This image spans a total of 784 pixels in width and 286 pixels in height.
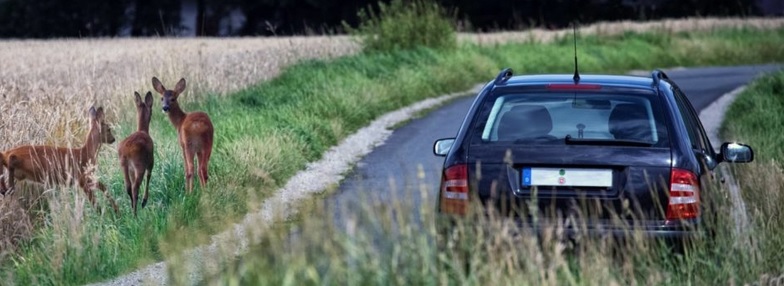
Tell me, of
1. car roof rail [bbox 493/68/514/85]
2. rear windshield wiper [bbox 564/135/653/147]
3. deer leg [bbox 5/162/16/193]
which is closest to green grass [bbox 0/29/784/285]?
deer leg [bbox 5/162/16/193]

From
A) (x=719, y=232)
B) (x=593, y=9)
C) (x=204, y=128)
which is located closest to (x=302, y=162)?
(x=204, y=128)

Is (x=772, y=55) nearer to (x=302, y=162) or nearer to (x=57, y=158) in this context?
(x=302, y=162)

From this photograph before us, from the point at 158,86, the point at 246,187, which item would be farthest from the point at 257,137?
the point at 158,86

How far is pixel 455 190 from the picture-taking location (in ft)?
28.4

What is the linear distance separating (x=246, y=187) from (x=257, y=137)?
231 cm

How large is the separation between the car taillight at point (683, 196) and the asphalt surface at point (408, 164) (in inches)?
49.8

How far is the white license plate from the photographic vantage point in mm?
8516

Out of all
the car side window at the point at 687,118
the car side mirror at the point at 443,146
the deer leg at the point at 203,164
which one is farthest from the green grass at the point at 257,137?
the car side mirror at the point at 443,146

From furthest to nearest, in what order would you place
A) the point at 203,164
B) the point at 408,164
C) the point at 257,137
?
the point at 408,164
the point at 257,137
the point at 203,164

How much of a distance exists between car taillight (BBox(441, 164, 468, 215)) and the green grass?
3.50 ft

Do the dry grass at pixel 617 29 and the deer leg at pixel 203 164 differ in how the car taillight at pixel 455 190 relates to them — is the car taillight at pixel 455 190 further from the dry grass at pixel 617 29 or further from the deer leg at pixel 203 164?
the dry grass at pixel 617 29

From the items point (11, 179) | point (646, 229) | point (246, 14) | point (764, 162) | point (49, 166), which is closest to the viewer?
point (646, 229)

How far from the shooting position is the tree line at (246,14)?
6550 centimetres

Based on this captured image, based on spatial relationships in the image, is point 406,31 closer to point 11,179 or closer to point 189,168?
point 189,168
